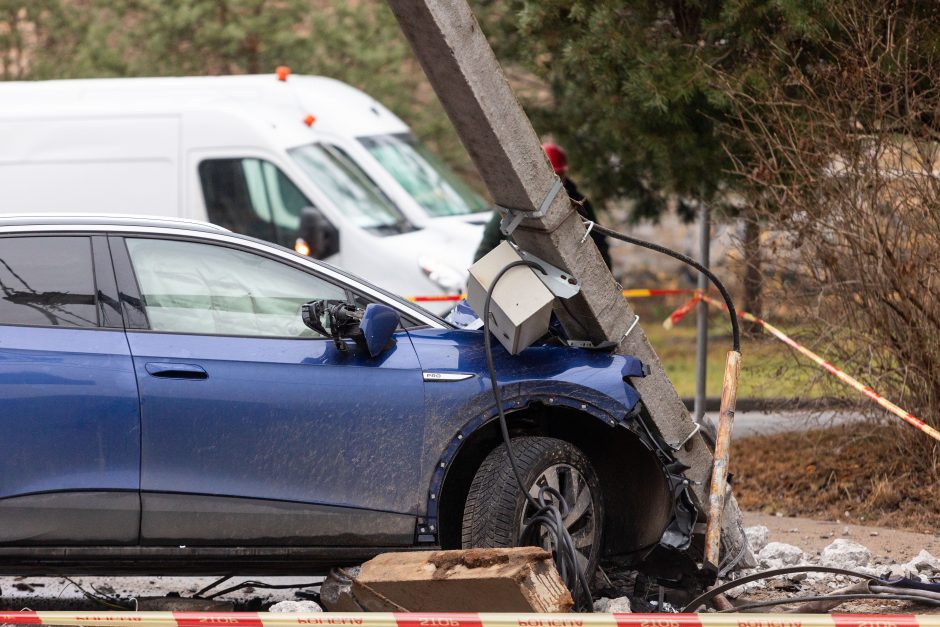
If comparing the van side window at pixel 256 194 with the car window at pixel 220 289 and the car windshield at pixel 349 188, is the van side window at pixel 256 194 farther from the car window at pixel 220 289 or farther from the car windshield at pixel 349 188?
the car window at pixel 220 289

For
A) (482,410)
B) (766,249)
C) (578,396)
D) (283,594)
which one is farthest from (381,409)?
(766,249)

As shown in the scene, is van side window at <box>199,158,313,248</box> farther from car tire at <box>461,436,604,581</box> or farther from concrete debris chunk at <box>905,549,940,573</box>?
concrete debris chunk at <box>905,549,940,573</box>

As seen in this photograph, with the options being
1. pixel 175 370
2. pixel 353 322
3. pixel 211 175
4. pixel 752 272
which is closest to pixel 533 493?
pixel 353 322

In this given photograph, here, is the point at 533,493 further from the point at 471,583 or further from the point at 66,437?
the point at 66,437

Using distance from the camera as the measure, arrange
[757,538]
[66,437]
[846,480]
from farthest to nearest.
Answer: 1. [846,480]
2. [757,538]
3. [66,437]

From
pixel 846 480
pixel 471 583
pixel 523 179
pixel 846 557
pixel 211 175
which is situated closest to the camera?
pixel 471 583

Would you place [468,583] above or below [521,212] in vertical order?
below

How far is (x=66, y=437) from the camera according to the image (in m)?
Result: 5.31

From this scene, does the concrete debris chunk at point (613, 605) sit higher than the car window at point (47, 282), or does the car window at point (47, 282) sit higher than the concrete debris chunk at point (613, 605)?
the car window at point (47, 282)

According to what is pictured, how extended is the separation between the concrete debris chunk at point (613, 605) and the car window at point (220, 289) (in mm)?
1715

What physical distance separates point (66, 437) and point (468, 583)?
1686 mm

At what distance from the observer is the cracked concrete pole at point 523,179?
544 cm

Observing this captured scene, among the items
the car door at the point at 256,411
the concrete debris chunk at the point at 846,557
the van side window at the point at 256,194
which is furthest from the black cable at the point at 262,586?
the van side window at the point at 256,194

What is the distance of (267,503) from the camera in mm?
5488
